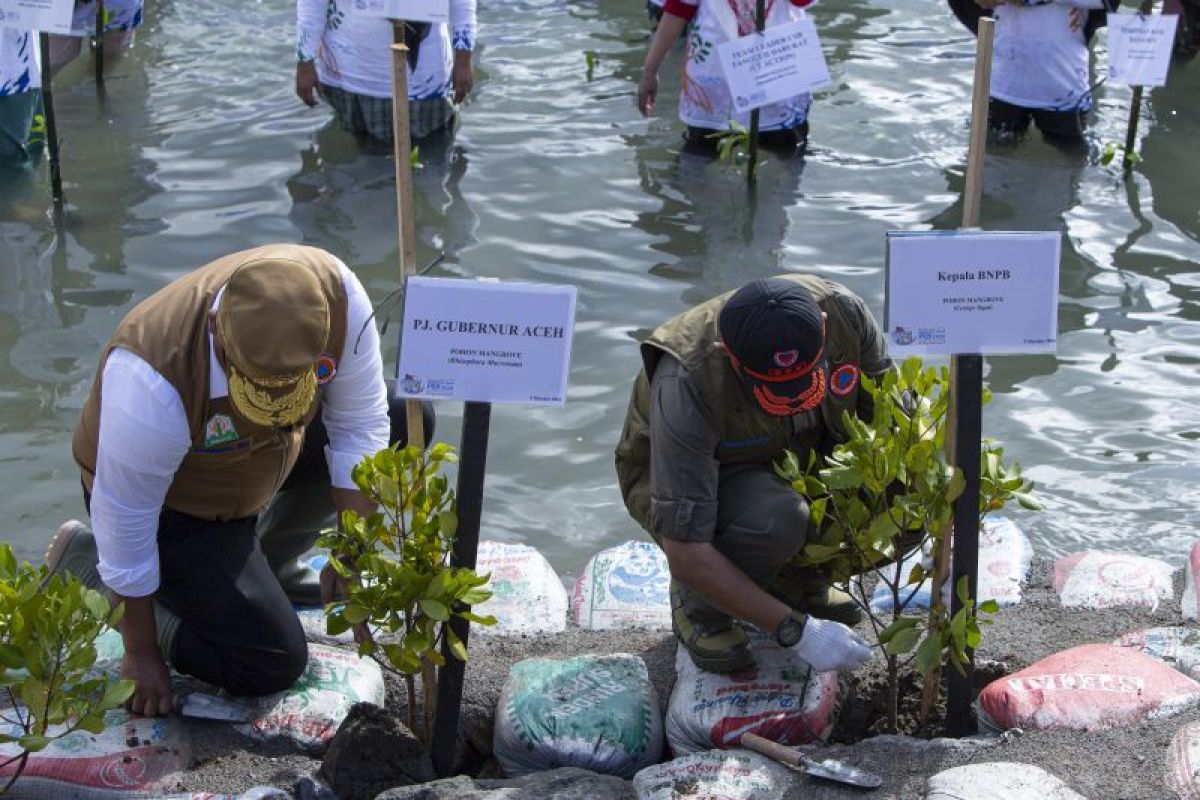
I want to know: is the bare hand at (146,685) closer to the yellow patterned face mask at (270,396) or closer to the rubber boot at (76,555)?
the rubber boot at (76,555)

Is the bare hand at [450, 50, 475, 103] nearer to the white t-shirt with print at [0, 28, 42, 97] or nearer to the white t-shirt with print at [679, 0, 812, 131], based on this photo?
the white t-shirt with print at [679, 0, 812, 131]

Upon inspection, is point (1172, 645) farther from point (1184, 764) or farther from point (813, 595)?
point (813, 595)

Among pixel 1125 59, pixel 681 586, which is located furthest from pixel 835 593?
pixel 1125 59

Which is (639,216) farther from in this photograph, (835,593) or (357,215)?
(835,593)

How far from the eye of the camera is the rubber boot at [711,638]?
3.12 metres

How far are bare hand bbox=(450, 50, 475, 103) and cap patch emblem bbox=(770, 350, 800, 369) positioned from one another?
12.0ft

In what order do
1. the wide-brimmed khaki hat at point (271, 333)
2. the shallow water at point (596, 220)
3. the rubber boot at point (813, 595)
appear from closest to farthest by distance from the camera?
the wide-brimmed khaki hat at point (271, 333), the rubber boot at point (813, 595), the shallow water at point (596, 220)

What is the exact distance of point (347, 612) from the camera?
2719 mm

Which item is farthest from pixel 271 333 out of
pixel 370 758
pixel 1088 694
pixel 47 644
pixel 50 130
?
pixel 50 130

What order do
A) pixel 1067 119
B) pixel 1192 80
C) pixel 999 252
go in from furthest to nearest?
pixel 1192 80, pixel 1067 119, pixel 999 252

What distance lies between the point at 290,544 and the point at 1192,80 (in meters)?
5.75

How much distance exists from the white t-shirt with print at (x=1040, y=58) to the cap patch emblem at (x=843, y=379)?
3533mm

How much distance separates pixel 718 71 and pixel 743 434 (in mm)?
3303

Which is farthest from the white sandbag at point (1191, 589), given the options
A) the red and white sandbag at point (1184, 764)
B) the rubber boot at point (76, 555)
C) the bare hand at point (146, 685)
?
the rubber boot at point (76, 555)
